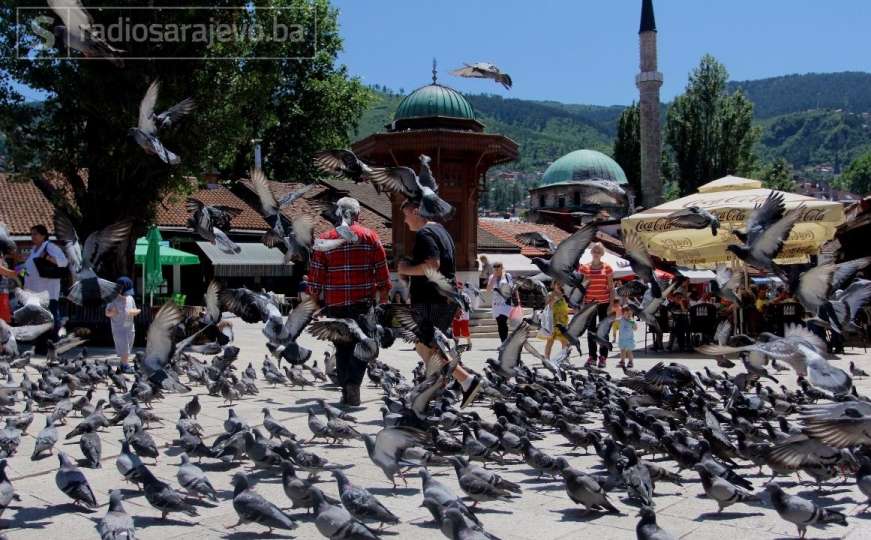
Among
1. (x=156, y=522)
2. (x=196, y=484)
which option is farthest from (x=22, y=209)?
(x=156, y=522)

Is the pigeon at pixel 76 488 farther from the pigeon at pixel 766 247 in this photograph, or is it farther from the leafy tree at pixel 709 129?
the leafy tree at pixel 709 129

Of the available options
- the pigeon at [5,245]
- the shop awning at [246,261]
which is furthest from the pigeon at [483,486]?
the shop awning at [246,261]

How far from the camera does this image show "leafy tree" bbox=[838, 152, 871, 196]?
333 feet

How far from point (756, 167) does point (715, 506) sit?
52540 millimetres

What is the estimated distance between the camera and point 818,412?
4.86 metres

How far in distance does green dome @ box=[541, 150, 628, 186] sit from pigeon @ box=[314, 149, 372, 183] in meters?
61.8

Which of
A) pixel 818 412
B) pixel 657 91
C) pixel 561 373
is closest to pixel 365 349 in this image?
pixel 561 373

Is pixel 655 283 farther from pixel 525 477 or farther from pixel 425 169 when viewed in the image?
pixel 525 477

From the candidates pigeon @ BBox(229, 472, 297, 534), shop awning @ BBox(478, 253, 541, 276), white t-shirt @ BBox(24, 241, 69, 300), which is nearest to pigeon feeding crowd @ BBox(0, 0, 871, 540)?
pigeon @ BBox(229, 472, 297, 534)

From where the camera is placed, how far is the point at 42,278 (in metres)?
10.8

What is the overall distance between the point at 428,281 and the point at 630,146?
5415 cm

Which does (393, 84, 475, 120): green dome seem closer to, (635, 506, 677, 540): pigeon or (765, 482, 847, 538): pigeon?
(765, 482, 847, 538): pigeon

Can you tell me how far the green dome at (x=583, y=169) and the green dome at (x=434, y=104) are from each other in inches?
1874

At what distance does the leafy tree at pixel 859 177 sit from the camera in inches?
4001
